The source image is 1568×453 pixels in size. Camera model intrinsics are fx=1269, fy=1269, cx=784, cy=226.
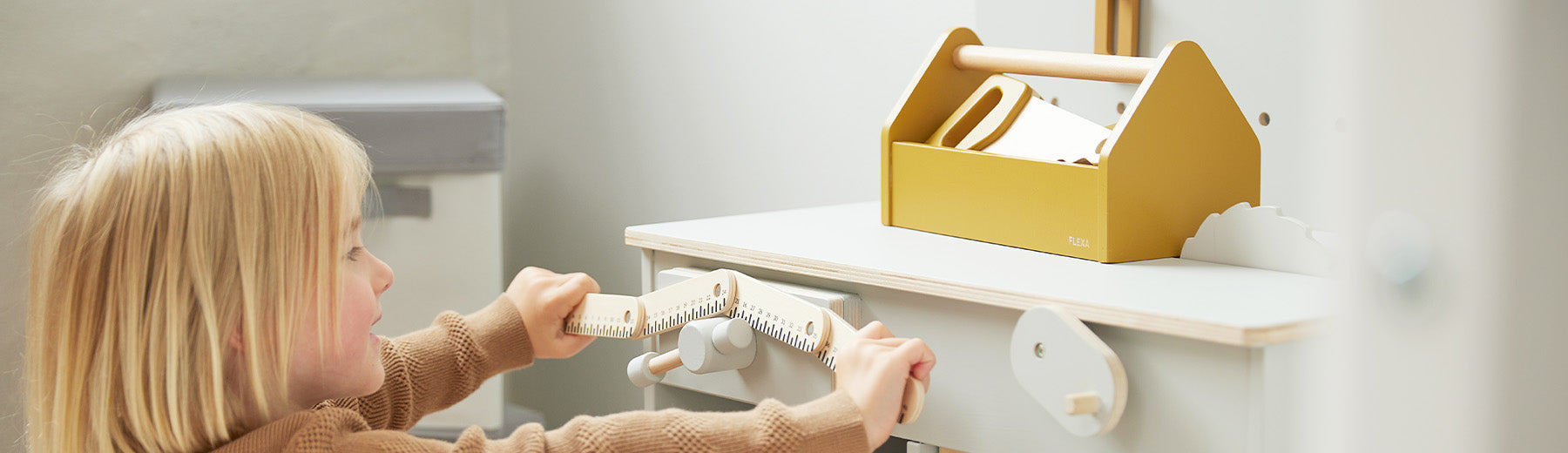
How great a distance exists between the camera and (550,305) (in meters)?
0.92

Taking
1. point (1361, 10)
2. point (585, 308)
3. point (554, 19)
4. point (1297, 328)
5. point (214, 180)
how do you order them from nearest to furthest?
1. point (1361, 10)
2. point (1297, 328)
3. point (214, 180)
4. point (585, 308)
5. point (554, 19)

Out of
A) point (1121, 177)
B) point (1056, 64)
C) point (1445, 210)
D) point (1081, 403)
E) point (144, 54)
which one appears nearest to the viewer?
point (1445, 210)

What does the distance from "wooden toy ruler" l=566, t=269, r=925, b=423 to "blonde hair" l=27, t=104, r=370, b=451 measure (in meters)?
0.21

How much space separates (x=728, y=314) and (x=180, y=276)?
1.06 feet

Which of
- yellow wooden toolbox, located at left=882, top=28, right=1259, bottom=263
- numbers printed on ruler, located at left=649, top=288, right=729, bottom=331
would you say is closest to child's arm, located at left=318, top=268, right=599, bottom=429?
numbers printed on ruler, located at left=649, top=288, right=729, bottom=331

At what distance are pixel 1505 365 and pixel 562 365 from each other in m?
1.71

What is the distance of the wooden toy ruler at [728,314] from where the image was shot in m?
0.73

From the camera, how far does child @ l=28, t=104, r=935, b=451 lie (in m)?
0.69

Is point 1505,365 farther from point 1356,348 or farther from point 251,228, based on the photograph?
point 251,228

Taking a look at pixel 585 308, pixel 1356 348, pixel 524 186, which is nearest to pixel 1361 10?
pixel 1356 348

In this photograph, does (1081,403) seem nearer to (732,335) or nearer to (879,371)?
(879,371)

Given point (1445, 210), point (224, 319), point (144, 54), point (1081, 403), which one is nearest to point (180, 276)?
point (224, 319)

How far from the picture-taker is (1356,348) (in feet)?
0.59

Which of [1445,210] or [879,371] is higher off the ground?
[1445,210]
